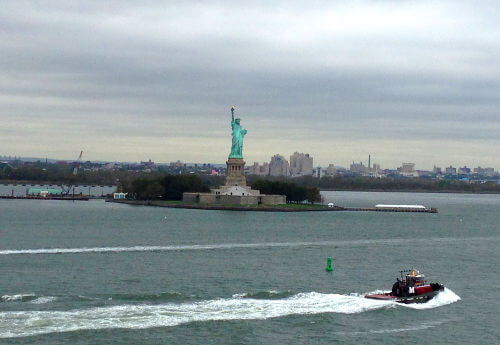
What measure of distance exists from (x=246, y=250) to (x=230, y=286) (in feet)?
40.7

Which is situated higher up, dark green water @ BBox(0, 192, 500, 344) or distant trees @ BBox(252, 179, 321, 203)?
distant trees @ BBox(252, 179, 321, 203)

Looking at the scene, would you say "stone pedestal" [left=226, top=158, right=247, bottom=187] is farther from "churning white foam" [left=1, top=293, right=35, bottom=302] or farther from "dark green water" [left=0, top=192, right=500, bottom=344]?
"churning white foam" [left=1, top=293, right=35, bottom=302]

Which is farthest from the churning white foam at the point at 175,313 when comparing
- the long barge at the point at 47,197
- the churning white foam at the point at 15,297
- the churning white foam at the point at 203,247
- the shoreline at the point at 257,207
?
the long barge at the point at 47,197

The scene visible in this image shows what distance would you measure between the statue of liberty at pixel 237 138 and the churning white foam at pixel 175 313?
60025 millimetres

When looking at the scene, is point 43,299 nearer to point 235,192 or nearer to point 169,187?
point 235,192

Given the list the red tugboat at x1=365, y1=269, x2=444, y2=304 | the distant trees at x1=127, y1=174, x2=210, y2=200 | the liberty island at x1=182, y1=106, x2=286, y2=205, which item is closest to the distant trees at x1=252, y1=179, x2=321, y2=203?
the liberty island at x1=182, y1=106, x2=286, y2=205

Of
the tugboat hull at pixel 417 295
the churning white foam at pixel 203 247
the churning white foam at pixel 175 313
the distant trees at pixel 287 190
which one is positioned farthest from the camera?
the distant trees at pixel 287 190

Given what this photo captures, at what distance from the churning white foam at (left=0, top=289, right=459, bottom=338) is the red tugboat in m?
0.46

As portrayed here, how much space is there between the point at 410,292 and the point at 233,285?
6.46 meters

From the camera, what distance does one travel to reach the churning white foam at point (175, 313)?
24047 millimetres

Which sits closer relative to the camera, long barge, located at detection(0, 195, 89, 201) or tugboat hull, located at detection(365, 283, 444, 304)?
tugboat hull, located at detection(365, 283, 444, 304)

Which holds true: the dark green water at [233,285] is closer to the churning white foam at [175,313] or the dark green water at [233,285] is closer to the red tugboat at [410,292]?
the churning white foam at [175,313]

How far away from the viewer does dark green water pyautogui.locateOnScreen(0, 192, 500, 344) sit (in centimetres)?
2442

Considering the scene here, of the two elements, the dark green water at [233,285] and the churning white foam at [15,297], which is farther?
the churning white foam at [15,297]
